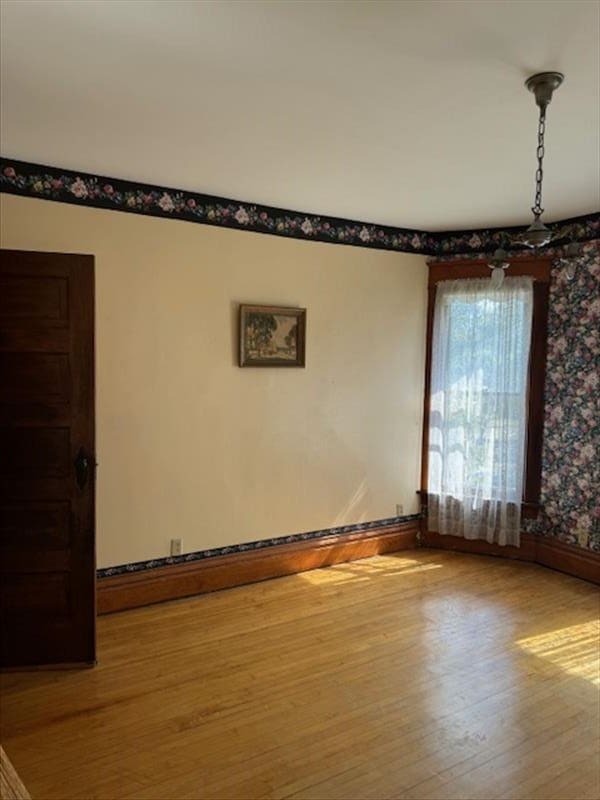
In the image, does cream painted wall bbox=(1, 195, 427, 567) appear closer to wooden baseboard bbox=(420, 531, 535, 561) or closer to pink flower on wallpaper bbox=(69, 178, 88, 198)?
pink flower on wallpaper bbox=(69, 178, 88, 198)

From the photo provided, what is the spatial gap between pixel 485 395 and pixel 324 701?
103 inches

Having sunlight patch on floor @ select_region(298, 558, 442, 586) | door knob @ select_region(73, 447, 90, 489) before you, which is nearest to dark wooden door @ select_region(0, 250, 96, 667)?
door knob @ select_region(73, 447, 90, 489)

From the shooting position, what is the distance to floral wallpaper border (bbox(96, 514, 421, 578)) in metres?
3.54

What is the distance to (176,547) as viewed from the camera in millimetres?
3709

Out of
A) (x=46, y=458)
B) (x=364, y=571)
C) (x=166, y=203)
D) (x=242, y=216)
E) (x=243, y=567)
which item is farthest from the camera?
(x=364, y=571)

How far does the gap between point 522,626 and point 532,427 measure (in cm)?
157

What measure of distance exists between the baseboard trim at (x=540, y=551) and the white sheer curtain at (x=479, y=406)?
4.2 inches

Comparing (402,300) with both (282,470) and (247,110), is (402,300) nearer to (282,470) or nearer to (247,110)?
(282,470)

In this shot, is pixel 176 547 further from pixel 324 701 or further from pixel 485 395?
pixel 485 395

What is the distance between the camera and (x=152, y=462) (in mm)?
3592

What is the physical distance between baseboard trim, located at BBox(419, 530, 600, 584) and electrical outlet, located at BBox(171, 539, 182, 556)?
6.92 ft

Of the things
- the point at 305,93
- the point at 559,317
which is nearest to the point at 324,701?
the point at 305,93

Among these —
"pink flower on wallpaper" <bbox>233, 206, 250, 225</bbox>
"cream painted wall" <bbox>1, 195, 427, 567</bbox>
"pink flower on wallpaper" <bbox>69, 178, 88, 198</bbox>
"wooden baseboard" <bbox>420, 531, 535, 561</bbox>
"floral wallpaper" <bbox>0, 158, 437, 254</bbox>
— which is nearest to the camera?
"floral wallpaper" <bbox>0, 158, 437, 254</bbox>

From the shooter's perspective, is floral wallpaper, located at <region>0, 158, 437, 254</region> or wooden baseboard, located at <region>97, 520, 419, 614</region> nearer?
floral wallpaper, located at <region>0, 158, 437, 254</region>
